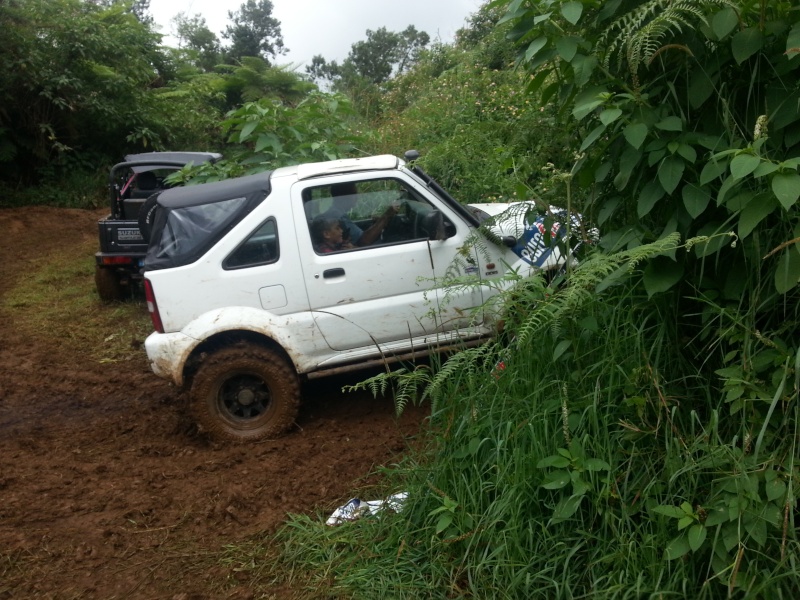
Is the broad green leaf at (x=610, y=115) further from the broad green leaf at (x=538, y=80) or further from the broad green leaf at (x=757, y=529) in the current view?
the broad green leaf at (x=757, y=529)

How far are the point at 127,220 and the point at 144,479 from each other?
Answer: 5337 mm

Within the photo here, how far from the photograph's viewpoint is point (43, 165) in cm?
1764

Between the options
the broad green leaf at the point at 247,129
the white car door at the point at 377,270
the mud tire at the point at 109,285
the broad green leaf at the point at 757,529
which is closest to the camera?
the broad green leaf at the point at 757,529

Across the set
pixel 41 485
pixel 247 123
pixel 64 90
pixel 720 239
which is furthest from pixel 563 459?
pixel 64 90

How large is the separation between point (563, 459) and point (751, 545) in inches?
31.2

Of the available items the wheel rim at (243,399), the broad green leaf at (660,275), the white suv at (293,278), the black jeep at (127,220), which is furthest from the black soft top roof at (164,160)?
the broad green leaf at (660,275)

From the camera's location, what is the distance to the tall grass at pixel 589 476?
3049 millimetres

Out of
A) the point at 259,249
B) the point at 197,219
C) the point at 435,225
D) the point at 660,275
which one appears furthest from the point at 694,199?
the point at 197,219

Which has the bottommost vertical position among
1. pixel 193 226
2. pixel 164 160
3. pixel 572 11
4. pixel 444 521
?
pixel 444 521

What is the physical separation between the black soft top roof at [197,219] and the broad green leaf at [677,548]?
3.79 m

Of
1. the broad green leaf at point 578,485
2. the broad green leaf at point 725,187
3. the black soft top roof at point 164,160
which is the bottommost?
the broad green leaf at point 578,485

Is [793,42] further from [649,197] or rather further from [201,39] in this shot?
[201,39]

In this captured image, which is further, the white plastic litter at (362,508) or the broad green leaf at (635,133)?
the white plastic litter at (362,508)

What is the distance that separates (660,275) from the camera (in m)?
3.54
